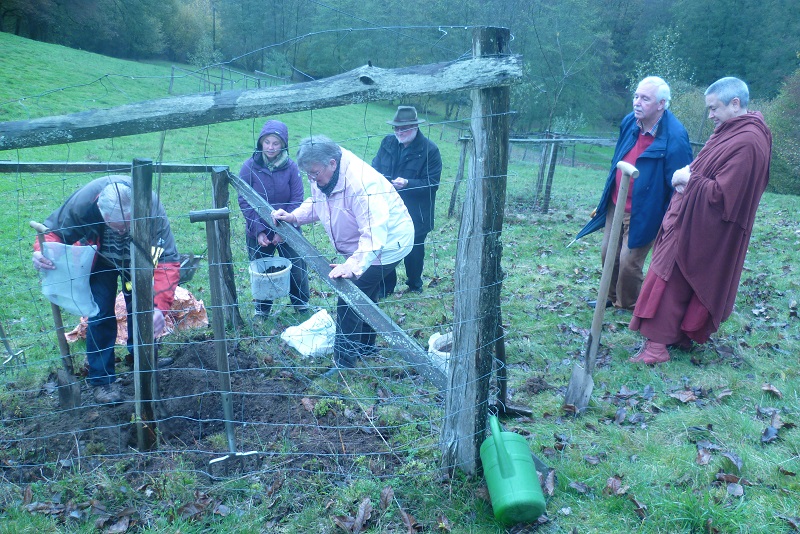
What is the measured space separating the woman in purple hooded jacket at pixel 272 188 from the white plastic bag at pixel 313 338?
427 millimetres

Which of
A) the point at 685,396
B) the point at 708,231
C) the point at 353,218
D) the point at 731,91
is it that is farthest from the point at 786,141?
the point at 353,218

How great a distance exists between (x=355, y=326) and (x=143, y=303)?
1625mm

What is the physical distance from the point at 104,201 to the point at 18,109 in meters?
16.1

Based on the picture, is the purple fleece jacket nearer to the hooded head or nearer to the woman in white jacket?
the hooded head

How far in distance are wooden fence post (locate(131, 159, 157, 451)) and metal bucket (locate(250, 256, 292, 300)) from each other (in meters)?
1.75

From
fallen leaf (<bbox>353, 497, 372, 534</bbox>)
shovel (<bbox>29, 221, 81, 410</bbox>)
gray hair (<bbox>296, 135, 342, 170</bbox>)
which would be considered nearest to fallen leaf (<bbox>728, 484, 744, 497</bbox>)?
fallen leaf (<bbox>353, 497, 372, 534</bbox>)

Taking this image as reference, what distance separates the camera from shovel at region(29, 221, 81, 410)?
11.6 ft

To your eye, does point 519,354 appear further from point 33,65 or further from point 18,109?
point 33,65

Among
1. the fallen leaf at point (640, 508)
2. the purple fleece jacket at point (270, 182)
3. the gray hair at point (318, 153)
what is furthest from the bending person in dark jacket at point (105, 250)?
the fallen leaf at point (640, 508)

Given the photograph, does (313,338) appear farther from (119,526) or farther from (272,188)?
(119,526)

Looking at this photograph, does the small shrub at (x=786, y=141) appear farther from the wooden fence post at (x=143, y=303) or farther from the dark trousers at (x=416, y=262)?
the wooden fence post at (x=143, y=303)

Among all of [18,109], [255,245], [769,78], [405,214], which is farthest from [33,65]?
[769,78]

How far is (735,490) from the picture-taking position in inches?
116

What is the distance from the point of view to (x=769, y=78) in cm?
3466
